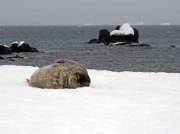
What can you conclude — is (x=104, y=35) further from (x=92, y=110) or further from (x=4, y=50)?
(x=92, y=110)

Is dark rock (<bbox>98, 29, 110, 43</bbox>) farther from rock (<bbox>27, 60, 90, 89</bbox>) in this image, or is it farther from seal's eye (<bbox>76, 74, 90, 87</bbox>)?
seal's eye (<bbox>76, 74, 90, 87</bbox>)

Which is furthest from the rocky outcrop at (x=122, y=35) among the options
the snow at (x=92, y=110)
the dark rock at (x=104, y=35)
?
the snow at (x=92, y=110)

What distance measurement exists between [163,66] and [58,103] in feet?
132

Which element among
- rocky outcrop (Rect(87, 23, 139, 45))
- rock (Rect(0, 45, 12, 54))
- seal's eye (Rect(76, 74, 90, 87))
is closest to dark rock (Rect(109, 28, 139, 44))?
rocky outcrop (Rect(87, 23, 139, 45))

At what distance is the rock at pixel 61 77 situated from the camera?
515 inches

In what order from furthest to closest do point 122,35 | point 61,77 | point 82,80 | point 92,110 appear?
point 122,35
point 82,80
point 61,77
point 92,110

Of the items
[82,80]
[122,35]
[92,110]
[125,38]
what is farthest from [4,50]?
[92,110]

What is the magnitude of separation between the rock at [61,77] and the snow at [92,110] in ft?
1.75

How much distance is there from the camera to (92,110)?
961 centimetres

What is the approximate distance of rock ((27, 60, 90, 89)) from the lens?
515 inches

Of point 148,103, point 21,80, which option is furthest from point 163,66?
point 148,103

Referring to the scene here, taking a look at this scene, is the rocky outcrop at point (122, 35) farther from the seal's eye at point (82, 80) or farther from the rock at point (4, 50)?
the seal's eye at point (82, 80)

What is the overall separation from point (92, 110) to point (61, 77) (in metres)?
3.74

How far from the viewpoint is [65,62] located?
45.7 feet
